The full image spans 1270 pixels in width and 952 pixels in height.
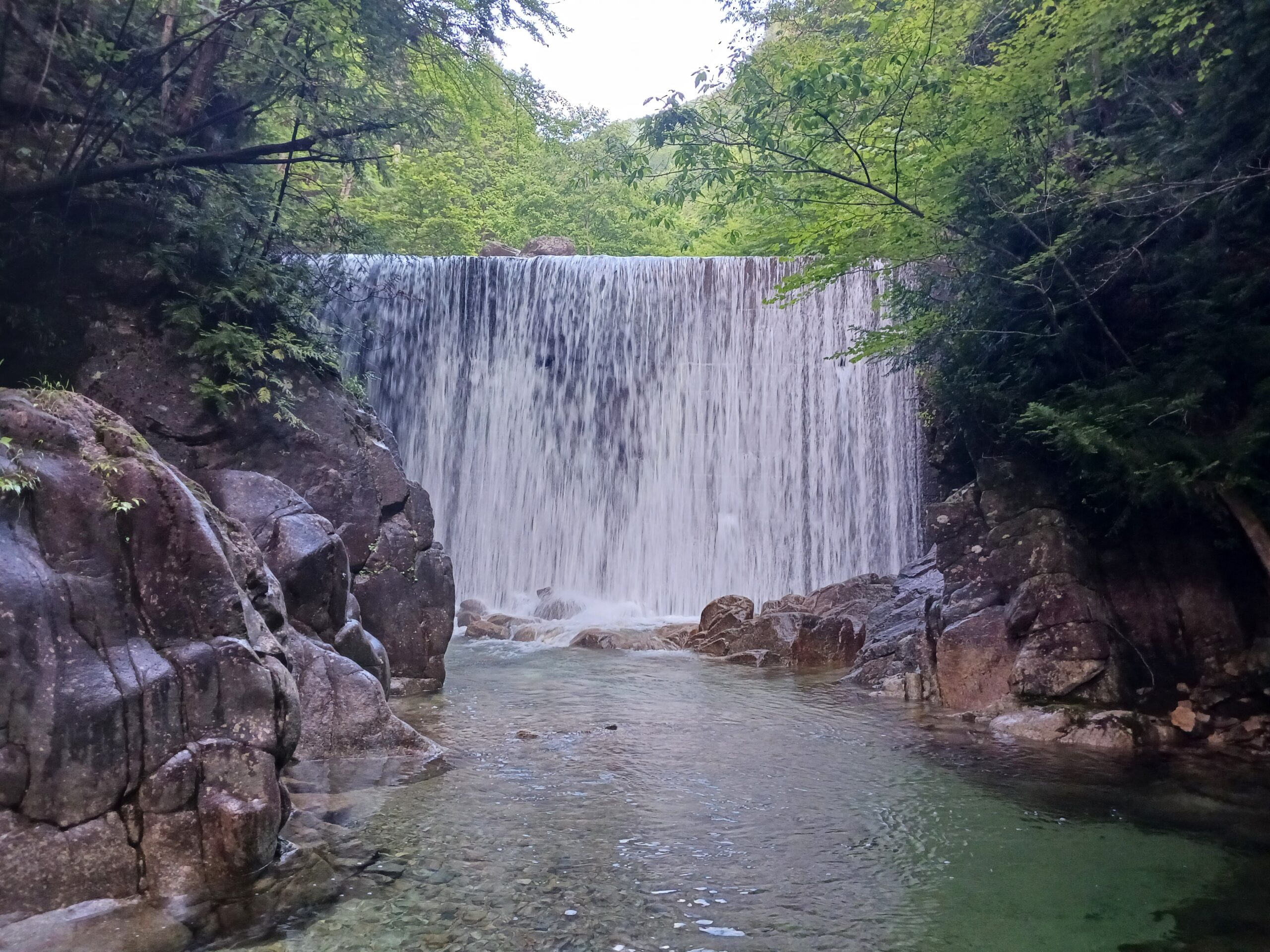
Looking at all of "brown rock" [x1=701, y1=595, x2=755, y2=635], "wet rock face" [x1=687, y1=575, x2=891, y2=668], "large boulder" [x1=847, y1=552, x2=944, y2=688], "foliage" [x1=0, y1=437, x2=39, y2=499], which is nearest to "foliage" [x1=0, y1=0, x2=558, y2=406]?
"foliage" [x1=0, y1=437, x2=39, y2=499]

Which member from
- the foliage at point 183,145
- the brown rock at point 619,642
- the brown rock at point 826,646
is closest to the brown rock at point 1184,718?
the brown rock at point 826,646

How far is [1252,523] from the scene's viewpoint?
6.85 metres

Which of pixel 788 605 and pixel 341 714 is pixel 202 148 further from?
pixel 788 605

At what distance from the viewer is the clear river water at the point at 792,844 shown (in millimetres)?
3814

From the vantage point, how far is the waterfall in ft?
54.3

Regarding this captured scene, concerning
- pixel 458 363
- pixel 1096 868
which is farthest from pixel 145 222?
pixel 1096 868

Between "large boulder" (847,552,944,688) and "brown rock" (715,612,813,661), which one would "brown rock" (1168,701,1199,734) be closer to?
"large boulder" (847,552,944,688)

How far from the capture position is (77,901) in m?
3.47

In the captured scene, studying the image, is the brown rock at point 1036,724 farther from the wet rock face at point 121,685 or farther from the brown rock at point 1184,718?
the wet rock face at point 121,685

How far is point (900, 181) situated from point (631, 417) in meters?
9.21

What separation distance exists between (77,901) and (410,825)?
1.74 metres

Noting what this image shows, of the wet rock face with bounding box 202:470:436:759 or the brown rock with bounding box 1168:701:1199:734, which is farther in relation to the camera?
the brown rock with bounding box 1168:701:1199:734

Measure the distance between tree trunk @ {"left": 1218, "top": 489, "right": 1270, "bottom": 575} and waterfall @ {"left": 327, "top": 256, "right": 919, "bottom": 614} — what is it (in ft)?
30.6

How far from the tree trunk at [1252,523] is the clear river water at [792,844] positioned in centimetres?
172
